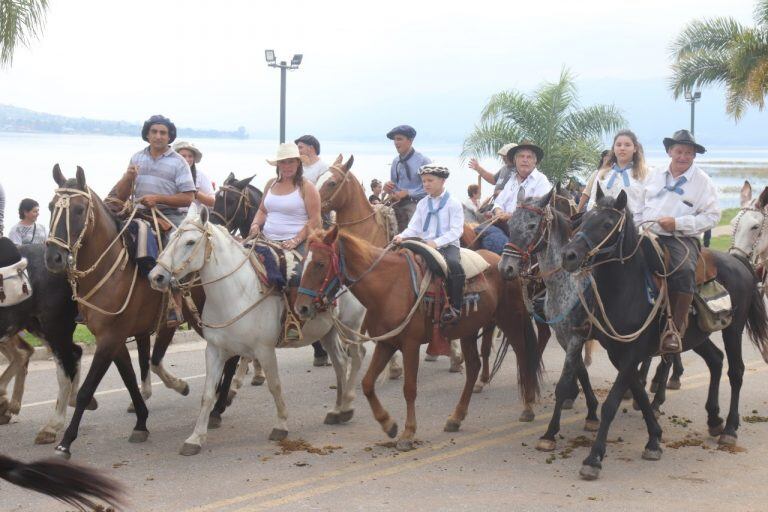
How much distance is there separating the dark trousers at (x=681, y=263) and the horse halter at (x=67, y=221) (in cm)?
502

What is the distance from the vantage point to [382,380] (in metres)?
11.7

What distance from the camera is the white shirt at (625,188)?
9.33 metres

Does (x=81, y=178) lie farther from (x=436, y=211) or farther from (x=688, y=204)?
(x=688, y=204)

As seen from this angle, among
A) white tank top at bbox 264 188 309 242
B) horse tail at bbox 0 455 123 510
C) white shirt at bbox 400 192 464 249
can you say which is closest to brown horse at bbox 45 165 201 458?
white tank top at bbox 264 188 309 242

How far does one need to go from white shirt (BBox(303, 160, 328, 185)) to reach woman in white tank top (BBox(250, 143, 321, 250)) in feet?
8.87

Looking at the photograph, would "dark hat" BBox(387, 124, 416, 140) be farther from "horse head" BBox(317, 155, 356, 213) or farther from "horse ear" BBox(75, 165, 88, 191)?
"horse ear" BBox(75, 165, 88, 191)

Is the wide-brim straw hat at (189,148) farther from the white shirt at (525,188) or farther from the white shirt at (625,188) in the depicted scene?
the white shirt at (625,188)

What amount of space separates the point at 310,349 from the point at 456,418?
5.06 meters

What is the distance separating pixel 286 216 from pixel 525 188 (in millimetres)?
2734

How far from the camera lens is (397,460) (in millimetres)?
8492

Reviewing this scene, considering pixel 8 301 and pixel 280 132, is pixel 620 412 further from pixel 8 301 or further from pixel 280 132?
pixel 280 132

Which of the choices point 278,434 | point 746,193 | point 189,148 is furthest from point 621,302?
point 189,148

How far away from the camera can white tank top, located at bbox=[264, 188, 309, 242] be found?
9758 millimetres

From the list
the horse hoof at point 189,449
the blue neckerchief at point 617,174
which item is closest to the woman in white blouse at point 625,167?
the blue neckerchief at point 617,174
